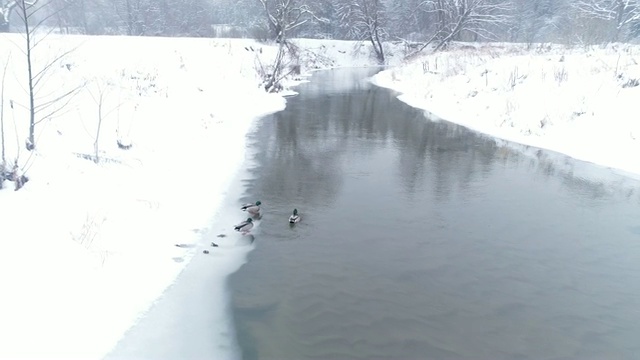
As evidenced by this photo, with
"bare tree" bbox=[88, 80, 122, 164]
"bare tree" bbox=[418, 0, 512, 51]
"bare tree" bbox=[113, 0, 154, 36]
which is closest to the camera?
"bare tree" bbox=[88, 80, 122, 164]

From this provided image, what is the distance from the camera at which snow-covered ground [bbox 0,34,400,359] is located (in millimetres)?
5023

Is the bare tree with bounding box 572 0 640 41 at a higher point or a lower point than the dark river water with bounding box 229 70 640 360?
higher

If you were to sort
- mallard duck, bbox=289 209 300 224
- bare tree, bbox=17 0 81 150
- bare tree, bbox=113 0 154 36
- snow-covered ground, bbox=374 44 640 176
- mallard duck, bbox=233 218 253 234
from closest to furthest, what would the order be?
bare tree, bbox=17 0 81 150
mallard duck, bbox=233 218 253 234
mallard duck, bbox=289 209 300 224
snow-covered ground, bbox=374 44 640 176
bare tree, bbox=113 0 154 36

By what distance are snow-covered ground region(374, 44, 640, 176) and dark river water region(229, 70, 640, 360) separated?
5.36 feet

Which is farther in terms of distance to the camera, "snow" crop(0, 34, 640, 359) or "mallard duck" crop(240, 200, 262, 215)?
"mallard duck" crop(240, 200, 262, 215)

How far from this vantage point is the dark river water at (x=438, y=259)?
527 centimetres

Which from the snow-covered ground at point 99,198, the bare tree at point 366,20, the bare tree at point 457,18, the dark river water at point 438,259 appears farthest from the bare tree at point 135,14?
the dark river water at point 438,259

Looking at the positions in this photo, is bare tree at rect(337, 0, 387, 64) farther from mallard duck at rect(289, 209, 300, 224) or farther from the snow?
mallard duck at rect(289, 209, 300, 224)

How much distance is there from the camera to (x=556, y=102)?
16.8m

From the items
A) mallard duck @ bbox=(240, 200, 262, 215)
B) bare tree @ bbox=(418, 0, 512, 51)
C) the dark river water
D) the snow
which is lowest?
the dark river water

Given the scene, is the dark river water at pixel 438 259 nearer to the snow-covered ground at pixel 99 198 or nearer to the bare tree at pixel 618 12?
the snow-covered ground at pixel 99 198

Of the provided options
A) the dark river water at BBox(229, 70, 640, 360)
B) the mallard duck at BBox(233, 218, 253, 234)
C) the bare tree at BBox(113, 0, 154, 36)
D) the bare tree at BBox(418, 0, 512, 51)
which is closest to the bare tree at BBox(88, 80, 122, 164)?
the dark river water at BBox(229, 70, 640, 360)

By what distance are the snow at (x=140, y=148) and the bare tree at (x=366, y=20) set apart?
100 ft

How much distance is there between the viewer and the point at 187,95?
17.3 meters
